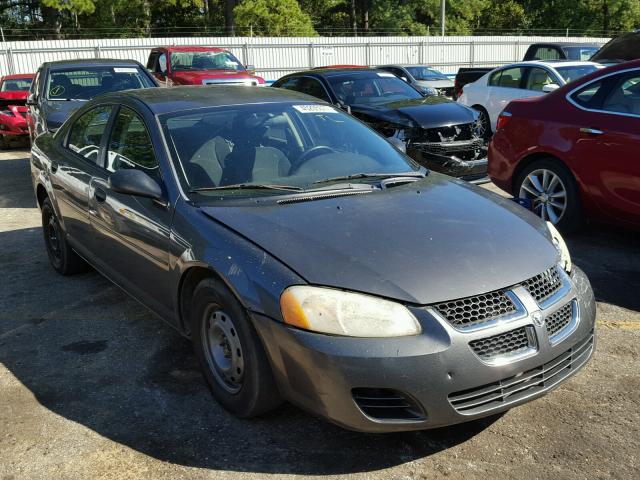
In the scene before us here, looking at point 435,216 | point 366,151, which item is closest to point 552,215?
point 366,151

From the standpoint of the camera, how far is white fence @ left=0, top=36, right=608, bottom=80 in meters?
25.2

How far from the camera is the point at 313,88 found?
32.6 feet

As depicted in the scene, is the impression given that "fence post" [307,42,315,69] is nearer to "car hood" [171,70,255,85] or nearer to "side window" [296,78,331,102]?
"car hood" [171,70,255,85]

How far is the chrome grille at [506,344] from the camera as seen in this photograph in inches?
108

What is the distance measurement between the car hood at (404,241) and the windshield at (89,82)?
6955mm

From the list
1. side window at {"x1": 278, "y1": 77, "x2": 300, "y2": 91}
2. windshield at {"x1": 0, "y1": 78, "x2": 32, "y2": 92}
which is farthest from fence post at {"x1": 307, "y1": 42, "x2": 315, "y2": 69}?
side window at {"x1": 278, "y1": 77, "x2": 300, "y2": 91}

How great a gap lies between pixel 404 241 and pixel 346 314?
0.53 meters

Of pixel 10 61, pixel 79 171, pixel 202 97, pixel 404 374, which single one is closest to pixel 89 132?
pixel 79 171

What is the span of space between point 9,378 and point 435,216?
252cm

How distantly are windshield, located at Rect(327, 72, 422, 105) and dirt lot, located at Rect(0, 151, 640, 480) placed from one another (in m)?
5.53

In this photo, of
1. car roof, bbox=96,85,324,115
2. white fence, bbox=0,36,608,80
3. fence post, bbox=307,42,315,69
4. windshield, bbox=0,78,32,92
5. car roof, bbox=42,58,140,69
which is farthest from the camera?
fence post, bbox=307,42,315,69

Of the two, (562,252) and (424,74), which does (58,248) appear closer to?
(562,252)

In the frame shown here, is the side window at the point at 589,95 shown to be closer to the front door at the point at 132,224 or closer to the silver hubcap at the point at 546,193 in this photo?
the silver hubcap at the point at 546,193

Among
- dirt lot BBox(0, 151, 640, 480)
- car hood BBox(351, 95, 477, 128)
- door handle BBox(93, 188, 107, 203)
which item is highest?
door handle BBox(93, 188, 107, 203)
